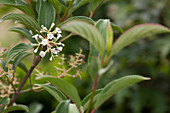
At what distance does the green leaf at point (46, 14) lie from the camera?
0.48 m

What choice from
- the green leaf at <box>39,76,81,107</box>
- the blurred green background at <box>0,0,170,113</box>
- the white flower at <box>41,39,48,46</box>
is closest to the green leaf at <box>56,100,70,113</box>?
the green leaf at <box>39,76,81,107</box>

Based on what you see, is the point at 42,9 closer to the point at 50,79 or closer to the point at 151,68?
the point at 50,79

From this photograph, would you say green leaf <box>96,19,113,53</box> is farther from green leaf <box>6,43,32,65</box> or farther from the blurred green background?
the blurred green background

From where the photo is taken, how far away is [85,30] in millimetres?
331

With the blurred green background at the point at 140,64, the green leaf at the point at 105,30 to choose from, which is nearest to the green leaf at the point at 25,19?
the green leaf at the point at 105,30

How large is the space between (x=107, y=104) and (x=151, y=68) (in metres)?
0.48

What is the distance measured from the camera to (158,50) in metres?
1.75

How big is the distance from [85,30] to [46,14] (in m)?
0.18

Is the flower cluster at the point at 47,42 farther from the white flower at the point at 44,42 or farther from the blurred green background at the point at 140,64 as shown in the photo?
A: the blurred green background at the point at 140,64

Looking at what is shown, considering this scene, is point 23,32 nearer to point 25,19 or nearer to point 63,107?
point 25,19

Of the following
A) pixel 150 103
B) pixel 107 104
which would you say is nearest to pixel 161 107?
pixel 150 103

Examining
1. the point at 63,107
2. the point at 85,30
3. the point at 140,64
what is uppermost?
the point at 85,30

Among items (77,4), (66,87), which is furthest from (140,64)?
(66,87)

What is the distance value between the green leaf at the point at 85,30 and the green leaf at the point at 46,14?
Result: 0.17 meters
